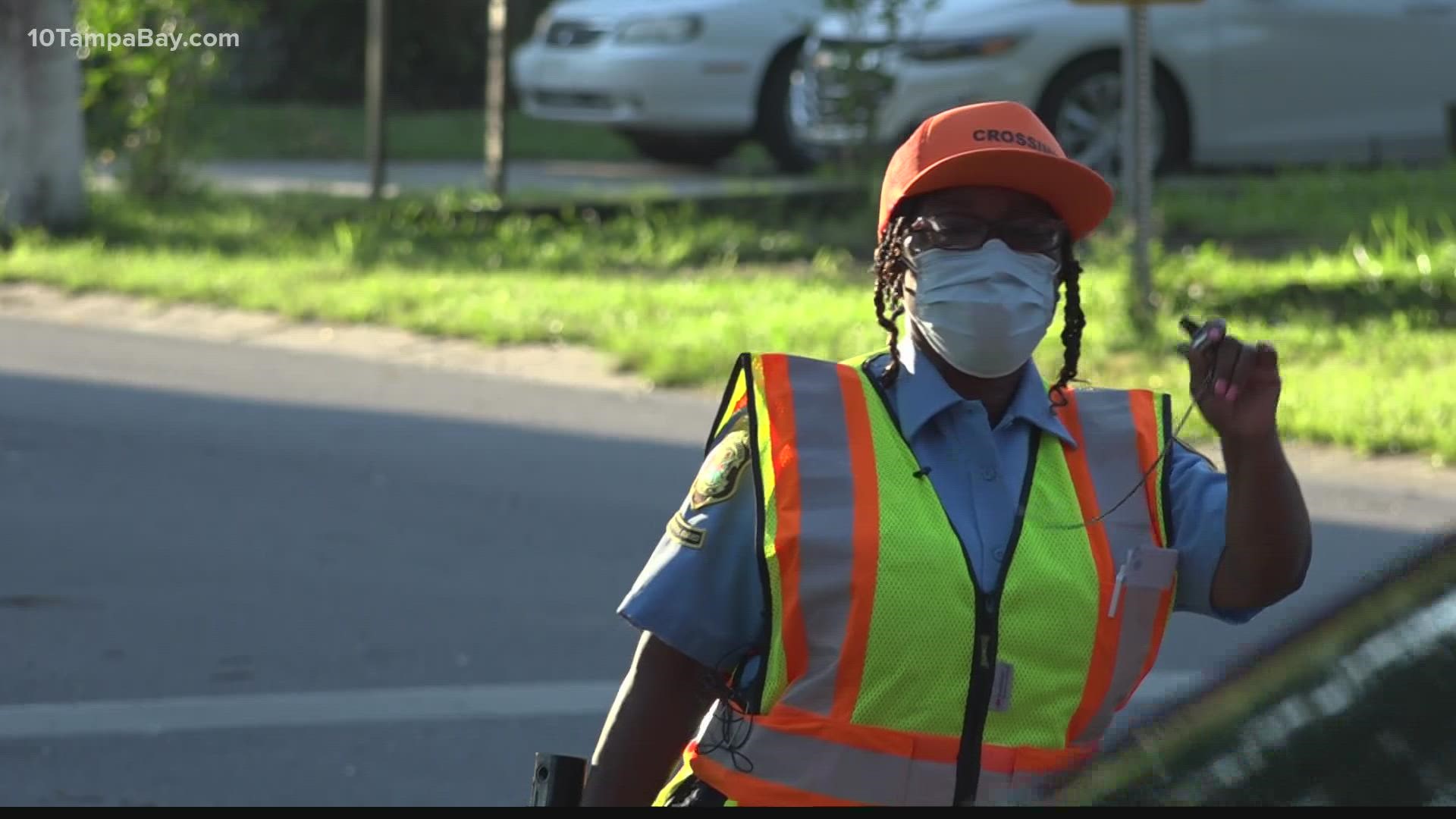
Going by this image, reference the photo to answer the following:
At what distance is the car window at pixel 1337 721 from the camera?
155 cm

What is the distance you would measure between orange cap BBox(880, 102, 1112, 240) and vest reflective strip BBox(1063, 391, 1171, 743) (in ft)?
0.73

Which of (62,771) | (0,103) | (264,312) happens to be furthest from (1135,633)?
(0,103)

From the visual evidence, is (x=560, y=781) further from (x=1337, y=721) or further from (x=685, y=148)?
(x=685, y=148)

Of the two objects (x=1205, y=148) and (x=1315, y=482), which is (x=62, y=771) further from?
(x=1205, y=148)

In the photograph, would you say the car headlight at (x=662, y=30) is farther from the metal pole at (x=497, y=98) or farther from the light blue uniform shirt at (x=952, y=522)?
the light blue uniform shirt at (x=952, y=522)

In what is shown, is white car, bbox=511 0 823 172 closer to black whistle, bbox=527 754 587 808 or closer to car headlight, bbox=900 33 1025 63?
car headlight, bbox=900 33 1025 63

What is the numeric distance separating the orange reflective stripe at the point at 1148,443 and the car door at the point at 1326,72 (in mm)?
10845

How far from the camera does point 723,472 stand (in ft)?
8.86

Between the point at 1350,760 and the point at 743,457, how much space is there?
1.21 meters

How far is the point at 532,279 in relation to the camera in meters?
11.2

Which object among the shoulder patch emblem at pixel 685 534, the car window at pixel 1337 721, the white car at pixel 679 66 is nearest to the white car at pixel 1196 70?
the white car at pixel 679 66

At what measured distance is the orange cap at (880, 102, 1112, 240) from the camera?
9.17 feet

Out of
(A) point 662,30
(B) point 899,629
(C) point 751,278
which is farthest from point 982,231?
(A) point 662,30

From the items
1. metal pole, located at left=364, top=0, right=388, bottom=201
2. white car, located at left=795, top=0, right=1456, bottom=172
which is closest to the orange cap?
white car, located at left=795, top=0, right=1456, bottom=172
